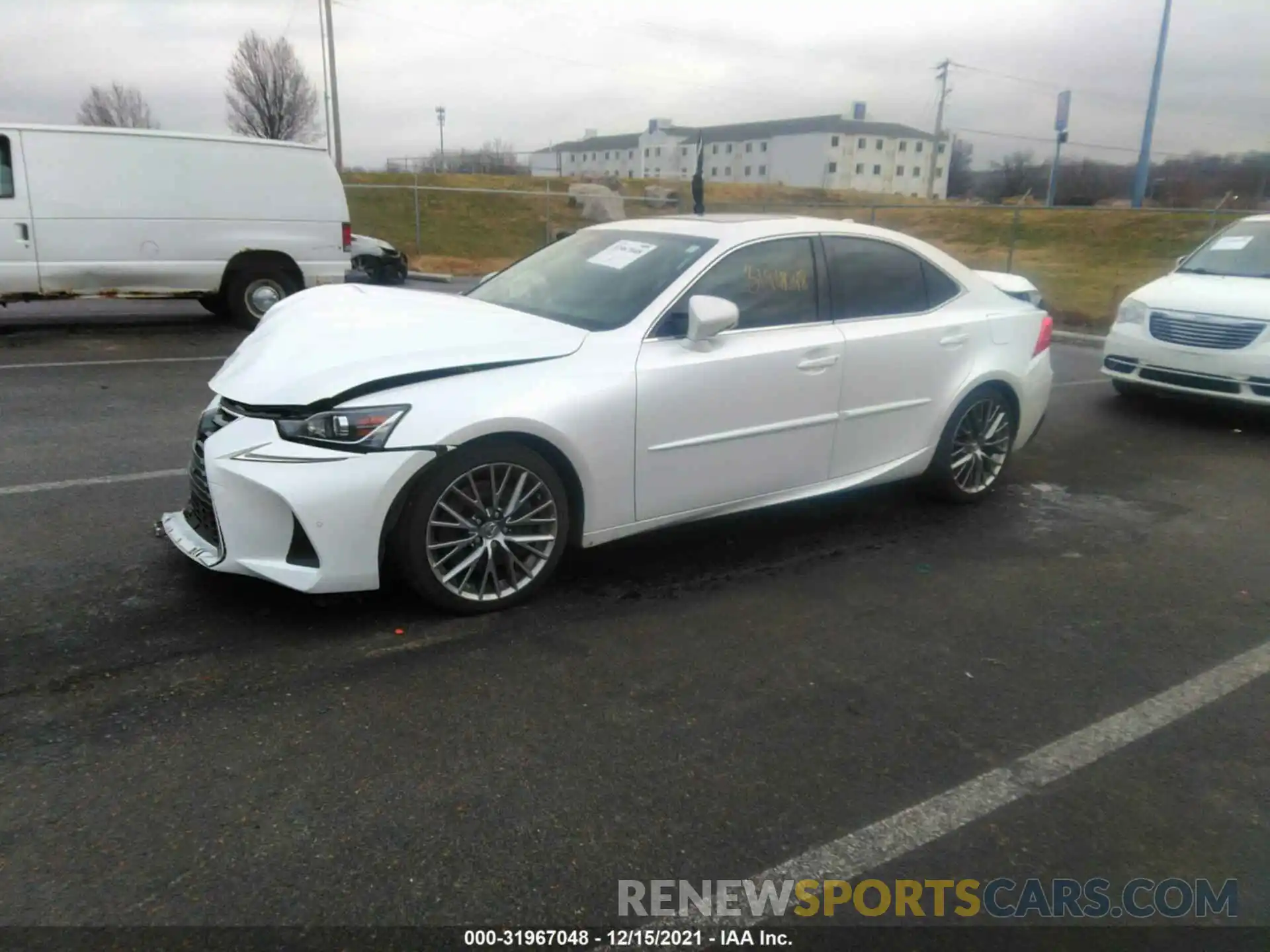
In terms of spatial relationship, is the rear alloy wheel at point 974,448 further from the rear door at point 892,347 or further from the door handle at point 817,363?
the door handle at point 817,363

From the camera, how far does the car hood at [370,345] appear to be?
3609mm

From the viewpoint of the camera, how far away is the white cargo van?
10.0 meters

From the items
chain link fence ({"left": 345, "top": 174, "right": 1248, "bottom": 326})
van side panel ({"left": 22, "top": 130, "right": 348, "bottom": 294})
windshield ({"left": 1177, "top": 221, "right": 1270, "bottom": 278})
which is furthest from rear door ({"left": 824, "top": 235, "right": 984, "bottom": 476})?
chain link fence ({"left": 345, "top": 174, "right": 1248, "bottom": 326})

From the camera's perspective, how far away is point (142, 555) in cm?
428

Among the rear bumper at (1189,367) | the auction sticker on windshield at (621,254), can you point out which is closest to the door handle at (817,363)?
the auction sticker on windshield at (621,254)

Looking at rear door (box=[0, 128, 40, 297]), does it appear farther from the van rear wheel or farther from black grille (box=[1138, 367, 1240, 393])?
black grille (box=[1138, 367, 1240, 393])

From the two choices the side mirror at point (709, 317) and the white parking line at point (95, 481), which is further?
the white parking line at point (95, 481)

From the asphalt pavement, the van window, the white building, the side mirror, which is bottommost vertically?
the asphalt pavement

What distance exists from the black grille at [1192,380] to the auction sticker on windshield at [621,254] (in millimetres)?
5601

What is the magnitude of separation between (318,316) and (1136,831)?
11.9 ft

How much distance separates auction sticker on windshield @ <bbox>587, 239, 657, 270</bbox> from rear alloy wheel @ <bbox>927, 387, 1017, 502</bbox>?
2.03 metres

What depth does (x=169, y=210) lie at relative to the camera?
1070 cm

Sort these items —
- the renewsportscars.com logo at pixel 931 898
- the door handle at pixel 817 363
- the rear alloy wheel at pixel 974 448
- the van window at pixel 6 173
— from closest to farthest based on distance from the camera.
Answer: the renewsportscars.com logo at pixel 931 898 < the door handle at pixel 817 363 < the rear alloy wheel at pixel 974 448 < the van window at pixel 6 173

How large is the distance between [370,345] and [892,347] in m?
2.68
